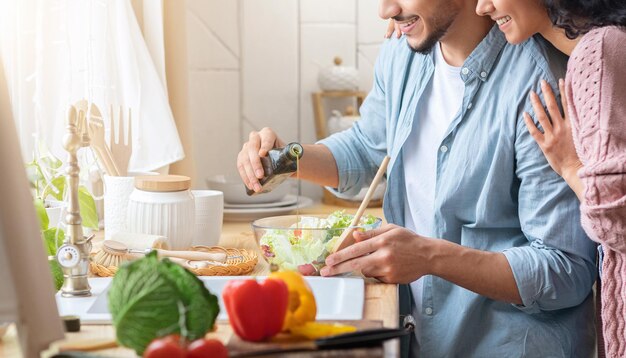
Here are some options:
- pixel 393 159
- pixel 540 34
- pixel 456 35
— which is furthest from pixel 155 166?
pixel 540 34

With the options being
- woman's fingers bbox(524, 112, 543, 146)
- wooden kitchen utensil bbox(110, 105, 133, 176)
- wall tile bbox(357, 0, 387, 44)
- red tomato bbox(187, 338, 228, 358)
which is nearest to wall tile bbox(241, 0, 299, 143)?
wall tile bbox(357, 0, 387, 44)

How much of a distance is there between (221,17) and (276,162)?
4.29 feet

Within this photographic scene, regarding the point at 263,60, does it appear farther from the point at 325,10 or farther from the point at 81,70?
the point at 81,70

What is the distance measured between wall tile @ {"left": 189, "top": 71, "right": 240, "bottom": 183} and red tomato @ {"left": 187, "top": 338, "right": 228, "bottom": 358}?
7.46 ft

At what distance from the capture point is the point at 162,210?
199 cm

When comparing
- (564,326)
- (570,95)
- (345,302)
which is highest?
(570,95)

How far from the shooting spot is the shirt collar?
2.00 metres

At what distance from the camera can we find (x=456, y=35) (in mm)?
2100

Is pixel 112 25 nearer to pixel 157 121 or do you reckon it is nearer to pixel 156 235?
pixel 157 121

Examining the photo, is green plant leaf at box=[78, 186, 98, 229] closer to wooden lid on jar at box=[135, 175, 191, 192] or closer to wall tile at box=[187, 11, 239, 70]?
wooden lid on jar at box=[135, 175, 191, 192]

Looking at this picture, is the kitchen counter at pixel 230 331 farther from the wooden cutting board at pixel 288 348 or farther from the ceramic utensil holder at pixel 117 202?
the ceramic utensil holder at pixel 117 202

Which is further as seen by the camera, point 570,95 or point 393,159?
point 393,159

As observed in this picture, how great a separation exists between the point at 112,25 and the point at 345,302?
134cm

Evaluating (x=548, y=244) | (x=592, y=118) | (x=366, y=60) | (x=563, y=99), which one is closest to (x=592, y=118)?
(x=592, y=118)
